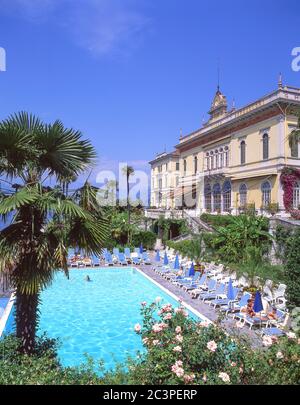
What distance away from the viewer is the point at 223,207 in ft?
119

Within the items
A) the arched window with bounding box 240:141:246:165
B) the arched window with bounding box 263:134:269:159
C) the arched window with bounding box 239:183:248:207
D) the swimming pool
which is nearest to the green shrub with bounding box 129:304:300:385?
the swimming pool

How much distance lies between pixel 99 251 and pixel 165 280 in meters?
11.5

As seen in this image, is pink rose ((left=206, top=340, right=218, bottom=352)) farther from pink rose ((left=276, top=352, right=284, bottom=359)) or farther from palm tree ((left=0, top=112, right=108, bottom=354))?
palm tree ((left=0, top=112, right=108, bottom=354))

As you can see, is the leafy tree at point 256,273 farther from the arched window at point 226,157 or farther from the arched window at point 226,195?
the arched window at point 226,157

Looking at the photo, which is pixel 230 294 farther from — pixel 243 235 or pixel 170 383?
pixel 243 235

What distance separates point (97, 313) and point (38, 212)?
7.65 m

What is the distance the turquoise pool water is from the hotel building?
1329 cm

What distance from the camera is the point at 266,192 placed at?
97.0ft

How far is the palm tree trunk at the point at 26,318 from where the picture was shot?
6.59m

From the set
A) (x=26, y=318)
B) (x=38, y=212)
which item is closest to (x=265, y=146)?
(x=38, y=212)

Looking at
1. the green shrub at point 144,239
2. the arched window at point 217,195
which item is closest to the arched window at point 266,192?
the arched window at point 217,195

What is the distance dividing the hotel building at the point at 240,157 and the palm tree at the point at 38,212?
2159cm

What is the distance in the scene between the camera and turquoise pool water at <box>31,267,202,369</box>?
9844 mm

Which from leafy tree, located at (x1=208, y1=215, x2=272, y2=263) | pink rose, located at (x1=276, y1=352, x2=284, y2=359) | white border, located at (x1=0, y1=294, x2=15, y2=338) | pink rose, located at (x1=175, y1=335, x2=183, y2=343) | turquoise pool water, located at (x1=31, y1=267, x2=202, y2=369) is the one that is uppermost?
leafy tree, located at (x1=208, y1=215, x2=272, y2=263)
